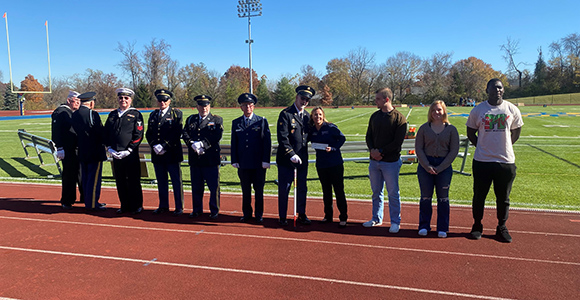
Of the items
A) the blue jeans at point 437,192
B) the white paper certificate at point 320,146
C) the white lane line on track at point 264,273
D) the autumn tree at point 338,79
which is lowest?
the white lane line on track at point 264,273

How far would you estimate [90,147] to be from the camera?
5980 mm

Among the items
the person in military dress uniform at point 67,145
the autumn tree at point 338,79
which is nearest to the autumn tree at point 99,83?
the autumn tree at point 338,79

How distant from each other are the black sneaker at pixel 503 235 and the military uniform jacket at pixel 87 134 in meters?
5.96

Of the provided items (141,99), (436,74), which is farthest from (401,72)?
(141,99)

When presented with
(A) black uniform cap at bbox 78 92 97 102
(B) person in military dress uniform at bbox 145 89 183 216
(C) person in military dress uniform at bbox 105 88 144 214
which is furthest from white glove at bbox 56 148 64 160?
(B) person in military dress uniform at bbox 145 89 183 216

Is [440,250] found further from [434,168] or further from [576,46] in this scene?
[576,46]

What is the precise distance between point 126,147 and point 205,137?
1.31 m

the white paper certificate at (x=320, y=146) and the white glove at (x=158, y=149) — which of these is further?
the white glove at (x=158, y=149)

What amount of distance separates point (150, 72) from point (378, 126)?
74.8 metres

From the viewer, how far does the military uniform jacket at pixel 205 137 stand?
218 inches

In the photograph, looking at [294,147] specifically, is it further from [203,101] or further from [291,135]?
[203,101]

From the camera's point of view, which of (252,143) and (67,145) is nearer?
(252,143)

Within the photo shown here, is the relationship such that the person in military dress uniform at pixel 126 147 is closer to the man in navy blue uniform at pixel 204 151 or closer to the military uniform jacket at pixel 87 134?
the military uniform jacket at pixel 87 134

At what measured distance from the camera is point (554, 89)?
71.4 metres
